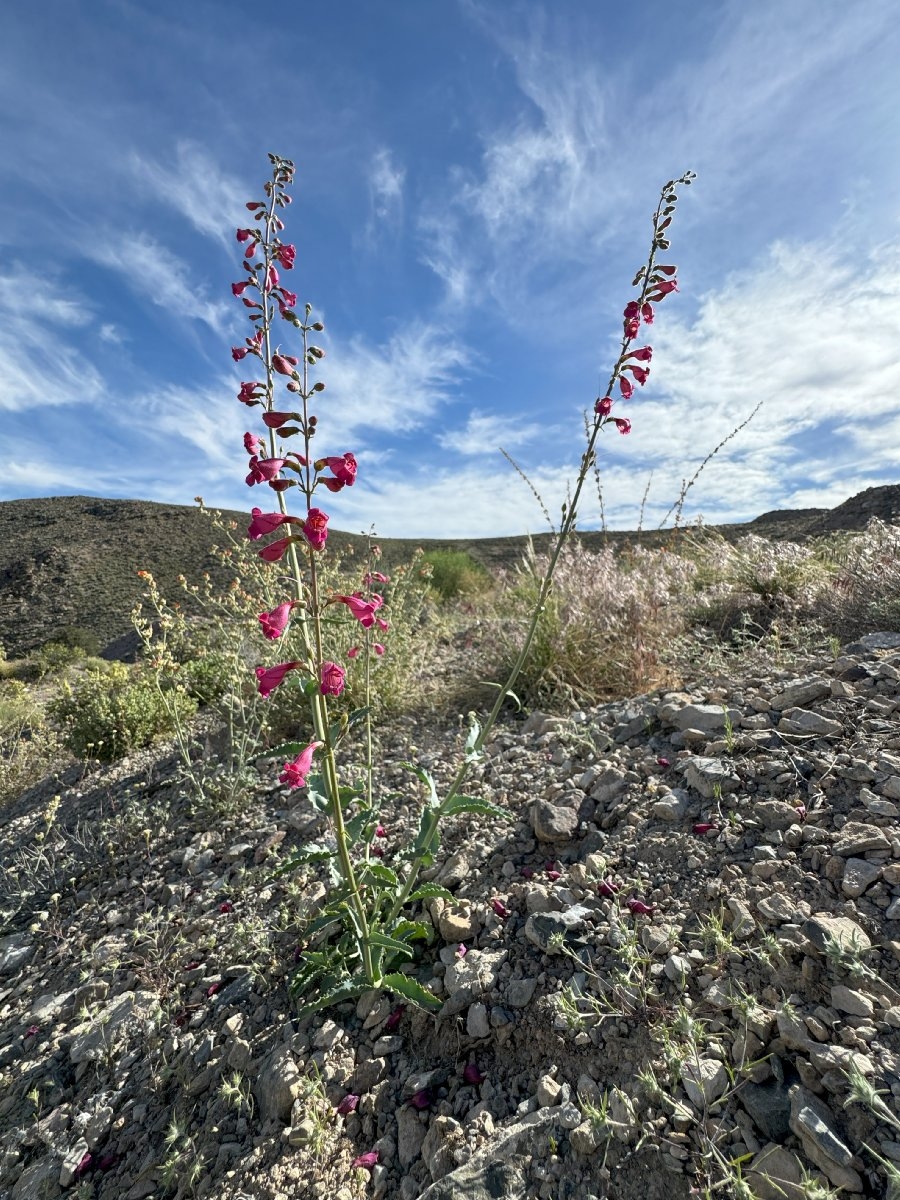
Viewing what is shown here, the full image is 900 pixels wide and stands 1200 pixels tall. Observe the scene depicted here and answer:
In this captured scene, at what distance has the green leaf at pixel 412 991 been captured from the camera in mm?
1914

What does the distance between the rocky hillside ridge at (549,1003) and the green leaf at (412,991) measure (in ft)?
0.24

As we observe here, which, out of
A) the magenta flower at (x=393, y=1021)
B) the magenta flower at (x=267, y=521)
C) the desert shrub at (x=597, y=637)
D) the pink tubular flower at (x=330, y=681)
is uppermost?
the magenta flower at (x=267, y=521)

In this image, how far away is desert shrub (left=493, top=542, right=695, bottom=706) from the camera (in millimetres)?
4438

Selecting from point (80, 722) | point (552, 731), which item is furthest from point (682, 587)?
point (80, 722)

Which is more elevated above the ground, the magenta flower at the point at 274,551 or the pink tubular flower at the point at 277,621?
the magenta flower at the point at 274,551

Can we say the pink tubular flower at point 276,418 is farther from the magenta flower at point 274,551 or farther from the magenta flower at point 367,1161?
the magenta flower at point 367,1161

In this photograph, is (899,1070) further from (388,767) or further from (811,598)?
(811,598)

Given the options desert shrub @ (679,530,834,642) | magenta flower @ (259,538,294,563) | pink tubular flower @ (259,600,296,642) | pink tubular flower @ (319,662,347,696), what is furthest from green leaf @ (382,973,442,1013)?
desert shrub @ (679,530,834,642)

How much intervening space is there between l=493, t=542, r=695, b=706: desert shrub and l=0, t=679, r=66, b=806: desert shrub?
4274 millimetres

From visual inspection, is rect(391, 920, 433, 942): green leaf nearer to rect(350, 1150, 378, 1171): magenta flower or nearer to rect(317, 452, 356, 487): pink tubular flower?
rect(350, 1150, 378, 1171): magenta flower

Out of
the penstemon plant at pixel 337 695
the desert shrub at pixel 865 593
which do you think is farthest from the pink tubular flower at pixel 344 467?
the desert shrub at pixel 865 593

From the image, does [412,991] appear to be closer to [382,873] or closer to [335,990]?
[335,990]

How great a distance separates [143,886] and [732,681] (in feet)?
11.3

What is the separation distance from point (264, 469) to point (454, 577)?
12.1 metres
